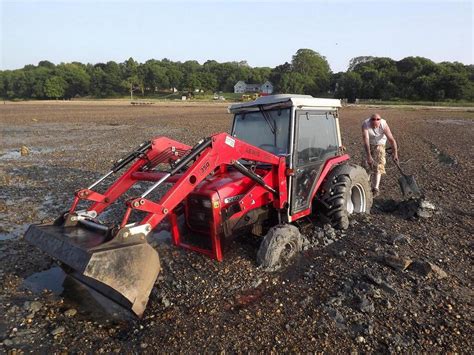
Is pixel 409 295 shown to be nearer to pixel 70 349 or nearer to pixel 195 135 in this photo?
pixel 70 349

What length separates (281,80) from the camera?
3622 inches

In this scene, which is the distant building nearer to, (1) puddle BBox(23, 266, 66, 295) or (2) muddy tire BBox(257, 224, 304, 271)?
(2) muddy tire BBox(257, 224, 304, 271)

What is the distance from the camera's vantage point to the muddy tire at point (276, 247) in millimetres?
4430

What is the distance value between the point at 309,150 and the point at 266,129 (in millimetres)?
673

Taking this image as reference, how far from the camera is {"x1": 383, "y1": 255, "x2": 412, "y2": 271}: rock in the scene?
4.33m

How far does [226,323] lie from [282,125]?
8.66ft

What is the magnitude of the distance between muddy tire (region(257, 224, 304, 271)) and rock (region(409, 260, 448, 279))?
1410mm

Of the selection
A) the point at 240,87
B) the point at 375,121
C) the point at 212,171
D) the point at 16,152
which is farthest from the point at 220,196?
the point at 240,87

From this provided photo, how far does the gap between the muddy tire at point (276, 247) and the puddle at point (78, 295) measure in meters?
1.60

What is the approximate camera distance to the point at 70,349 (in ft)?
10.6

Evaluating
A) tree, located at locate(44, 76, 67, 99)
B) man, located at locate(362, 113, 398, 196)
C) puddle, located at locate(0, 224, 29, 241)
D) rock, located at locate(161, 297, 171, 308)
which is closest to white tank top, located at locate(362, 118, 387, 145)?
man, located at locate(362, 113, 398, 196)

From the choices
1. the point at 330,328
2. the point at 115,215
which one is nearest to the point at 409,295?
the point at 330,328

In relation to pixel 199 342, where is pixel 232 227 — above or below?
above

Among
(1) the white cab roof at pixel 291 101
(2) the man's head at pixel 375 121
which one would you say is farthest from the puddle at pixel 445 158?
(1) the white cab roof at pixel 291 101
